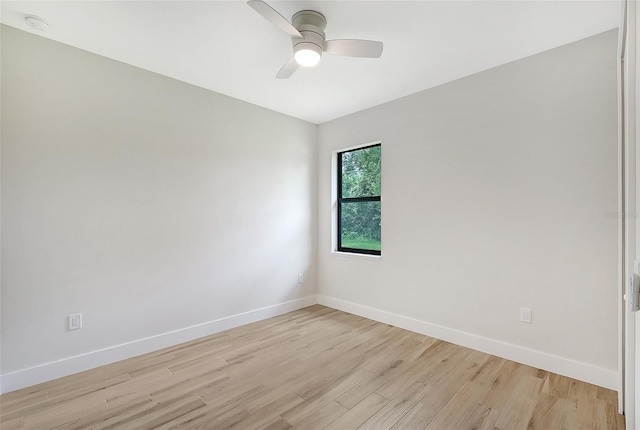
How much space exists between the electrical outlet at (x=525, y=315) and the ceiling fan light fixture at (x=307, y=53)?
2.63 meters

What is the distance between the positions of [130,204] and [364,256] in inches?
101

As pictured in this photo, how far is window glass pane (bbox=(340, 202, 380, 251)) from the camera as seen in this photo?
3697 millimetres

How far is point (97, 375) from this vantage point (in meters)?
2.29

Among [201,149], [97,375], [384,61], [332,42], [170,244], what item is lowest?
[97,375]

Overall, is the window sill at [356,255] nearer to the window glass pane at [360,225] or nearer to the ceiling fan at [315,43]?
the window glass pane at [360,225]

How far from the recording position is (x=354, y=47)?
6.57 ft

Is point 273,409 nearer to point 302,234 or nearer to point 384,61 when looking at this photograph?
point 302,234

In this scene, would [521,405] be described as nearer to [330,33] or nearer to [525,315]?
[525,315]

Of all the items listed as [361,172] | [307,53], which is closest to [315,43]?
[307,53]

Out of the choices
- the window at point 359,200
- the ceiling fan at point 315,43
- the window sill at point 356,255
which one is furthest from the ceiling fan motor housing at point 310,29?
the window sill at point 356,255

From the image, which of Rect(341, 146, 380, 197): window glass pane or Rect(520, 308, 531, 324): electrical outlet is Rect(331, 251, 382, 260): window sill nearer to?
Rect(341, 146, 380, 197): window glass pane

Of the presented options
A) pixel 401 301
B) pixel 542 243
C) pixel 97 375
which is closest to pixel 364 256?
pixel 401 301

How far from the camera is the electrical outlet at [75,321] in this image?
231cm

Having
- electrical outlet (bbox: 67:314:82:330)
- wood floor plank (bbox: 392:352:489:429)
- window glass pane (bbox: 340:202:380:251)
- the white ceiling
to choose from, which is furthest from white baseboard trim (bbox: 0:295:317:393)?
the white ceiling
